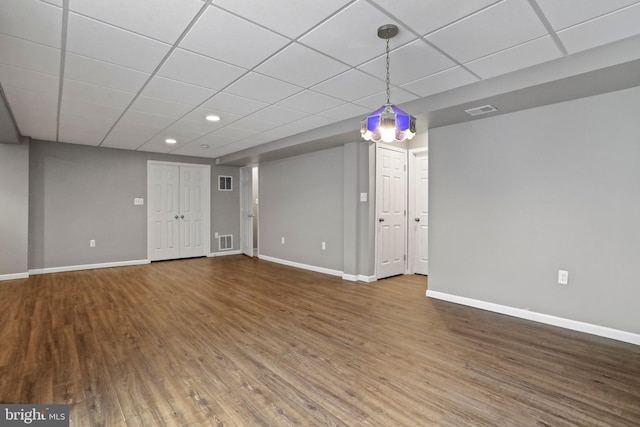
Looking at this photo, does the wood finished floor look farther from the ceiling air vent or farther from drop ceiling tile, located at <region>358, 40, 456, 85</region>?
drop ceiling tile, located at <region>358, 40, 456, 85</region>

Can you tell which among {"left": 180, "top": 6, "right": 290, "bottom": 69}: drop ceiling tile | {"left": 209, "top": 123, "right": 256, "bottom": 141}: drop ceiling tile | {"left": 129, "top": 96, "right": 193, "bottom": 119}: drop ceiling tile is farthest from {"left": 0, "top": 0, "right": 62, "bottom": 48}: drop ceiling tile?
{"left": 209, "top": 123, "right": 256, "bottom": 141}: drop ceiling tile

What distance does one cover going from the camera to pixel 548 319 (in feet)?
10.6

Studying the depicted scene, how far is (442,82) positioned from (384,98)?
63 centimetres

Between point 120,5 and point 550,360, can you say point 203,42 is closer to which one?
point 120,5

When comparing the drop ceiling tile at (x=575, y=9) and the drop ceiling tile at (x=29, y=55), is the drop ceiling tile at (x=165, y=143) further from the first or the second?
the drop ceiling tile at (x=575, y=9)

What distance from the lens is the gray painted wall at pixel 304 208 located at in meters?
5.53

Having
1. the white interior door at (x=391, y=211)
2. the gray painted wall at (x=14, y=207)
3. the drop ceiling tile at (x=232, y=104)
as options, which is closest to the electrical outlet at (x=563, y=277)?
the white interior door at (x=391, y=211)

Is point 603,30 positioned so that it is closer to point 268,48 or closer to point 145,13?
point 268,48

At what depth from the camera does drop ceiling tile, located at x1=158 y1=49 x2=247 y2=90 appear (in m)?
2.53

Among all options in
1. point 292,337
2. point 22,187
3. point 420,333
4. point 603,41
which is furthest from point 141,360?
point 22,187

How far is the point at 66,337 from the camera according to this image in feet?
9.39

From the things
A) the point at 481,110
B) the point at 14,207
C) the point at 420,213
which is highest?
the point at 481,110

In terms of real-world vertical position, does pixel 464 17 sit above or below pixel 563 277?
above

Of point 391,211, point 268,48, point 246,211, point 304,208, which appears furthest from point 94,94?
point 246,211
